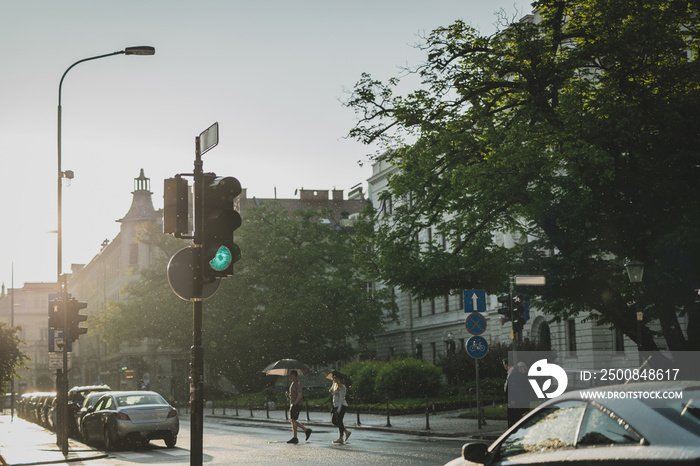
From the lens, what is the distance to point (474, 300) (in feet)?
86.2

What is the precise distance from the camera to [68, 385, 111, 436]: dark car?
28.8m

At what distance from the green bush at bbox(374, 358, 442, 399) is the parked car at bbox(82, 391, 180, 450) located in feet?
62.6

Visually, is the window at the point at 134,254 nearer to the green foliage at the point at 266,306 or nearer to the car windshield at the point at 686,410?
the green foliage at the point at 266,306

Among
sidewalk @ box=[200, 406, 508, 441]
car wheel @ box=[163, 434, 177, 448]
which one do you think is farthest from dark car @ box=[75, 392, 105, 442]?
sidewalk @ box=[200, 406, 508, 441]

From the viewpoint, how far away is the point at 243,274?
62.6 m

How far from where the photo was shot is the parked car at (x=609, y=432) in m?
4.97

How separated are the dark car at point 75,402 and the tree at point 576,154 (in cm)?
1130

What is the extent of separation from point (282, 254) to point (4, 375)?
828 inches

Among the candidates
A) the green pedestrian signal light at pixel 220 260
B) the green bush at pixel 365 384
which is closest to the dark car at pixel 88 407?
the green pedestrian signal light at pixel 220 260

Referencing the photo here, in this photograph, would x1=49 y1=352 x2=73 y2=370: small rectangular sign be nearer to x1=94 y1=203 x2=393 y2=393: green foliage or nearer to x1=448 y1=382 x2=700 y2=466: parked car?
x1=448 y1=382 x2=700 y2=466: parked car

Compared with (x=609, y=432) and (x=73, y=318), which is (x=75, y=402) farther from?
(x=609, y=432)

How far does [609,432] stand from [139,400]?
1985 centimetres

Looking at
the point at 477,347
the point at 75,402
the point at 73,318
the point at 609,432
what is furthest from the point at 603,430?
the point at 75,402

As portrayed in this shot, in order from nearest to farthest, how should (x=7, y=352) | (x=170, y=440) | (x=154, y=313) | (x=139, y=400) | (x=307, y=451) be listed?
1. (x=307, y=451)
2. (x=170, y=440)
3. (x=139, y=400)
4. (x=7, y=352)
5. (x=154, y=313)
